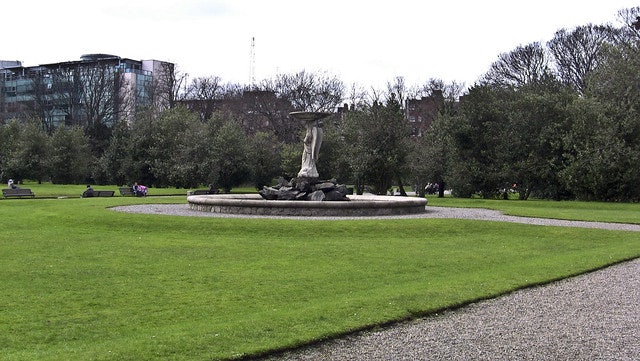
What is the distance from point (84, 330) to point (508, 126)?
40198mm

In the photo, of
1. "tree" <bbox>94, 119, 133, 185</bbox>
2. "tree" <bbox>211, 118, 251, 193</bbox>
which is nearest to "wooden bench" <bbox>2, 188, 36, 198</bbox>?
"tree" <bbox>211, 118, 251, 193</bbox>

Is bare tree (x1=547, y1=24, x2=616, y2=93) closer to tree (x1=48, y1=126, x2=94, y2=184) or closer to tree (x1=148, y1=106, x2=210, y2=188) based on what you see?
tree (x1=148, y1=106, x2=210, y2=188)

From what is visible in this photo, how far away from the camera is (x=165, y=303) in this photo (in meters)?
10.1

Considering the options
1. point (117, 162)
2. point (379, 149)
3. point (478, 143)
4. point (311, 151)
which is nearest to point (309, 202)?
point (311, 151)

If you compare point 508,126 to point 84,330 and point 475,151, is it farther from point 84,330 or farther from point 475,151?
point 84,330

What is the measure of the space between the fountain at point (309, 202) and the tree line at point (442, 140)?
16939 mm

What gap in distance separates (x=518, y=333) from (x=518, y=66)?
194ft

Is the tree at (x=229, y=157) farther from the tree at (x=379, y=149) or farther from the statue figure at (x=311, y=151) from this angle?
the statue figure at (x=311, y=151)

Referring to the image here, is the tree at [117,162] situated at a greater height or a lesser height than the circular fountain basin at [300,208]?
greater

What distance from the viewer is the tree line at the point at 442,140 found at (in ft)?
131

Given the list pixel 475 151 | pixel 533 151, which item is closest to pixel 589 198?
pixel 533 151

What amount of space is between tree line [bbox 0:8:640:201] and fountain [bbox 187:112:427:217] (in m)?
16.9

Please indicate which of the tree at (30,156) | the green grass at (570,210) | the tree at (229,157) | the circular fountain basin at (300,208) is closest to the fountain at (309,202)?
the circular fountain basin at (300,208)

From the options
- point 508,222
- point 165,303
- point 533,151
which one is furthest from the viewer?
point 533,151
